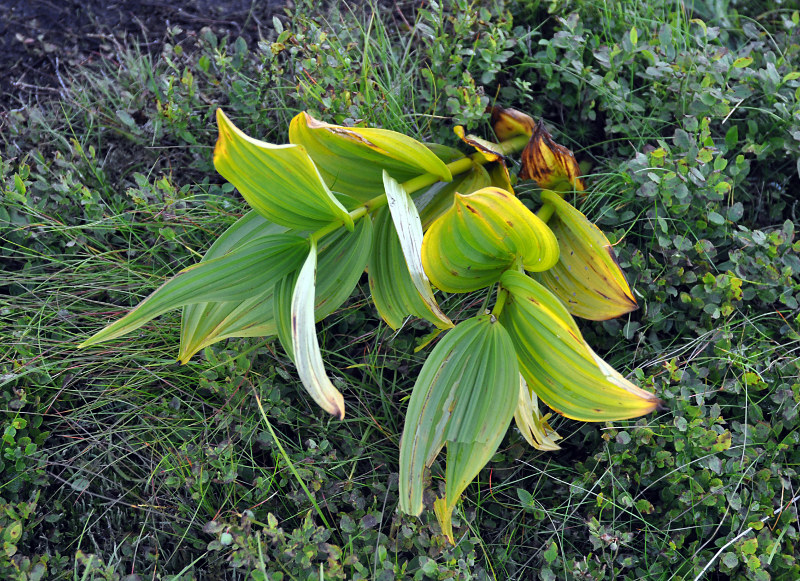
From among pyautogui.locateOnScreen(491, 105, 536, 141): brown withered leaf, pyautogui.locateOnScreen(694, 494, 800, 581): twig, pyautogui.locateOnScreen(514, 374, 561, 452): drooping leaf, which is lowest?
pyautogui.locateOnScreen(694, 494, 800, 581): twig

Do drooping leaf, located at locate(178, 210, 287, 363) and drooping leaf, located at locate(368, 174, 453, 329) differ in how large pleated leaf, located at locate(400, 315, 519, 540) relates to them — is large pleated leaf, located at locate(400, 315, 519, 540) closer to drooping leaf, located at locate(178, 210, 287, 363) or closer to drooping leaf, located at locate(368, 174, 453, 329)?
drooping leaf, located at locate(368, 174, 453, 329)

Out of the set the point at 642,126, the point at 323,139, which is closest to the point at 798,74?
the point at 642,126

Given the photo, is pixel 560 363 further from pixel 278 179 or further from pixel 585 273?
pixel 278 179

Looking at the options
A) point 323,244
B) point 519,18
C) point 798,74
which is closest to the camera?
point 323,244

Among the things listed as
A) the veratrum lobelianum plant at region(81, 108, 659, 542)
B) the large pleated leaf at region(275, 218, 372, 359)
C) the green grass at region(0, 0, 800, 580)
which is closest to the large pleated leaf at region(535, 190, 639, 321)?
the veratrum lobelianum plant at region(81, 108, 659, 542)

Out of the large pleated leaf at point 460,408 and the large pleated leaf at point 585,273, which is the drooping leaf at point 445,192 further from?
the large pleated leaf at point 460,408

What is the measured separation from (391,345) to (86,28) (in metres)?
1.63

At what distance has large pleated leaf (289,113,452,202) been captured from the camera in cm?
149

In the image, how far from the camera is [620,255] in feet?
5.58

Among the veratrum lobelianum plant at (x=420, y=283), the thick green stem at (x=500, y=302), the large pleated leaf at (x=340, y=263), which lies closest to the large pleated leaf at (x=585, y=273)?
the veratrum lobelianum plant at (x=420, y=283)

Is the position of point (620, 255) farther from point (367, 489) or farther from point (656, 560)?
point (367, 489)

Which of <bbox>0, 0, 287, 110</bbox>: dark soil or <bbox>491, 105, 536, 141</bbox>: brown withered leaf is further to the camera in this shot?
<bbox>0, 0, 287, 110</bbox>: dark soil

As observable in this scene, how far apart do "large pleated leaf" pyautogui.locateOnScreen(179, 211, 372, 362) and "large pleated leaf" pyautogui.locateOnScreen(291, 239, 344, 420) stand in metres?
0.25

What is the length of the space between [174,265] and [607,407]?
1.20 m
